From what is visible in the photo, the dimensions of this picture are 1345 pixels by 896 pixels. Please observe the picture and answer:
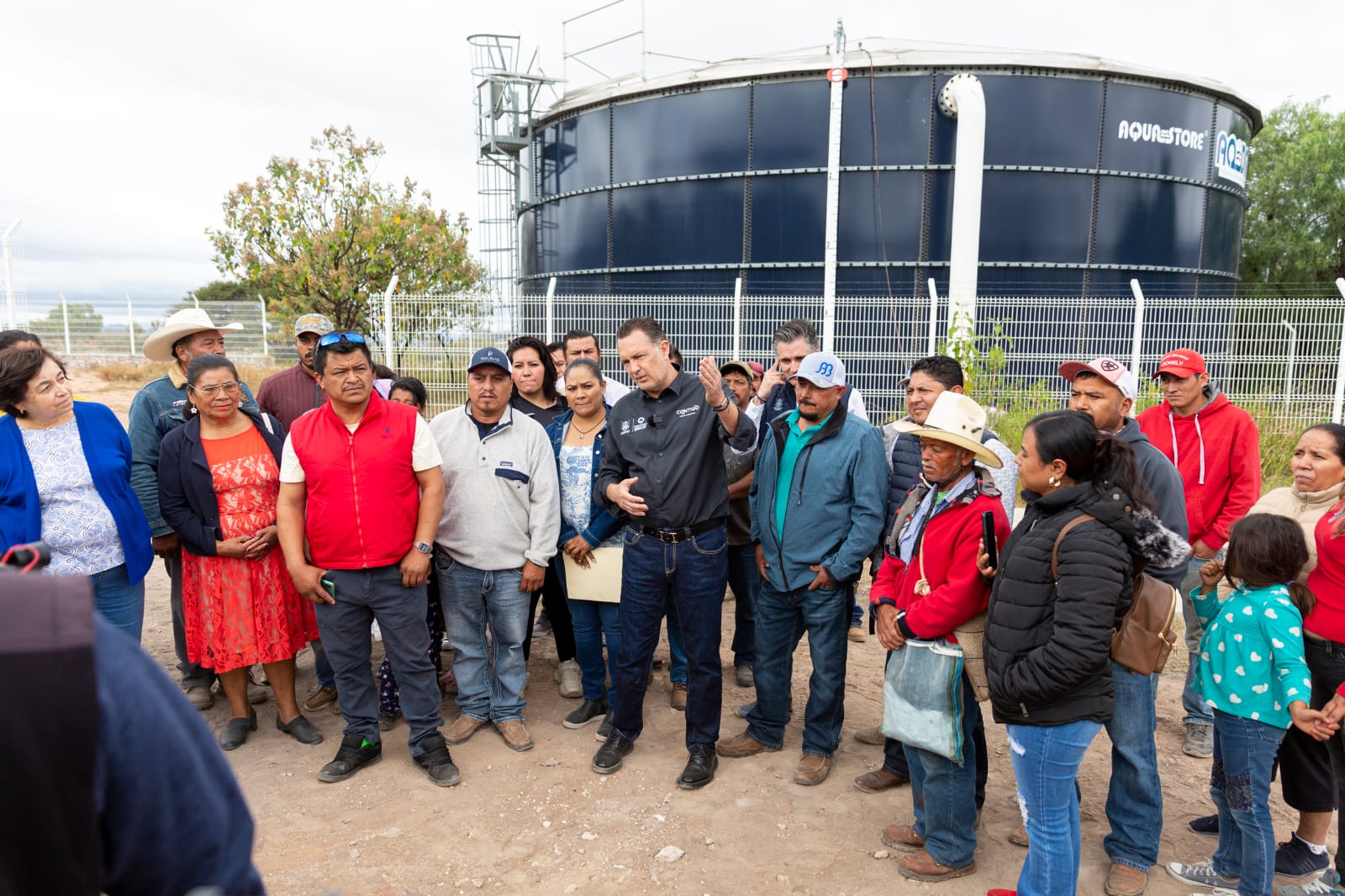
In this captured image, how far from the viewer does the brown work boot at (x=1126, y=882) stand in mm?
3090

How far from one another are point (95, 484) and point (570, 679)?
2.72 meters

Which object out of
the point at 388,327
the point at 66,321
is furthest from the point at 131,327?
the point at 388,327

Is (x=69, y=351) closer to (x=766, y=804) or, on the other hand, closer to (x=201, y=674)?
(x=201, y=674)

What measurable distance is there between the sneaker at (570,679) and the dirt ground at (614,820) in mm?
277

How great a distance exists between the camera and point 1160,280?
1457cm

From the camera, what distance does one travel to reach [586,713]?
183 inches

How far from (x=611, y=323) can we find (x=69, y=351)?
16941 millimetres

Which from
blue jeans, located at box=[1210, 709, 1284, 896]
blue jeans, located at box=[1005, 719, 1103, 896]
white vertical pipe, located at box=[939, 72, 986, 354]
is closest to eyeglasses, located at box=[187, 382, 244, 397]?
blue jeans, located at box=[1005, 719, 1103, 896]

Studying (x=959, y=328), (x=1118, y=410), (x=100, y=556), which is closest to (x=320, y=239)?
(x=959, y=328)

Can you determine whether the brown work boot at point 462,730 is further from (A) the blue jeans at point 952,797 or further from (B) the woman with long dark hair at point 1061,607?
(B) the woman with long dark hair at point 1061,607

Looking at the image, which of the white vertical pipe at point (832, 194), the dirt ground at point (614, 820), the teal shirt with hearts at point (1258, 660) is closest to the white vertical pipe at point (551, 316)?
the white vertical pipe at point (832, 194)

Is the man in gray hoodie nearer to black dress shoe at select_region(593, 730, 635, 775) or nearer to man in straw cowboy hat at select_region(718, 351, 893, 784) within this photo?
man in straw cowboy hat at select_region(718, 351, 893, 784)

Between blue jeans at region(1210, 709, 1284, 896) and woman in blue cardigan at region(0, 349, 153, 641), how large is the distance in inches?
178

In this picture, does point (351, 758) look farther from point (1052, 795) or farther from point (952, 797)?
point (1052, 795)
